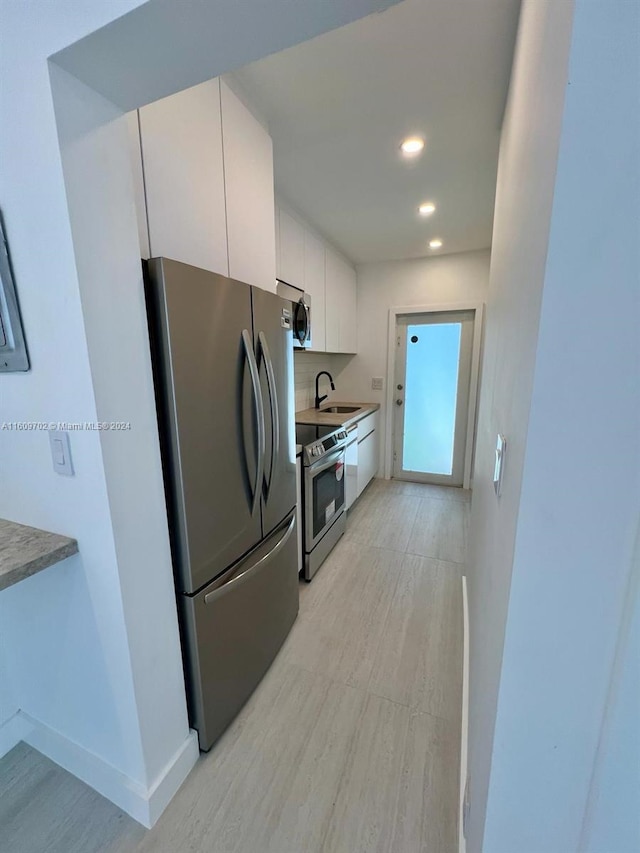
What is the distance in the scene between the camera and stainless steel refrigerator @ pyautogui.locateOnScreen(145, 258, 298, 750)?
3.45 feet

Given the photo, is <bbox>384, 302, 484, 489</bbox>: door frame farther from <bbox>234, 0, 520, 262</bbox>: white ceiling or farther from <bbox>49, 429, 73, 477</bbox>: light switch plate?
<bbox>49, 429, 73, 477</bbox>: light switch plate

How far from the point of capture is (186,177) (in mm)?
1212

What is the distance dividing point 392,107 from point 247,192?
30.7 inches

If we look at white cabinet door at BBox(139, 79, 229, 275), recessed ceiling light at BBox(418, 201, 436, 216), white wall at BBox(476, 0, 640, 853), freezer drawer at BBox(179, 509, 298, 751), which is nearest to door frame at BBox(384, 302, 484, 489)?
recessed ceiling light at BBox(418, 201, 436, 216)

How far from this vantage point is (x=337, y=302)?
11.6 ft

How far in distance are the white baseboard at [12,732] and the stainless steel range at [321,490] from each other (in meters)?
1.42

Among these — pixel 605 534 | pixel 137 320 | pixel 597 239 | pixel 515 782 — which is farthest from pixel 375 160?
pixel 515 782

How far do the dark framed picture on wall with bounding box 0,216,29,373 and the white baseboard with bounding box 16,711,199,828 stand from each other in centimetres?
131

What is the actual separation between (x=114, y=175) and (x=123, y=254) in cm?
19

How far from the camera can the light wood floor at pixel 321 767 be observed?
3.43 feet

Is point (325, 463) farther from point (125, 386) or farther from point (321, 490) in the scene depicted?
point (125, 386)

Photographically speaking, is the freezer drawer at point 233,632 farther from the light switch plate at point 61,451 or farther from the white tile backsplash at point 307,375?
the white tile backsplash at point 307,375

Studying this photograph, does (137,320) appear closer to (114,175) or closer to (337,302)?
(114,175)

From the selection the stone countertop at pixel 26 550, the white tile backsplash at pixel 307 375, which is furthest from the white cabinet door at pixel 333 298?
the stone countertop at pixel 26 550
